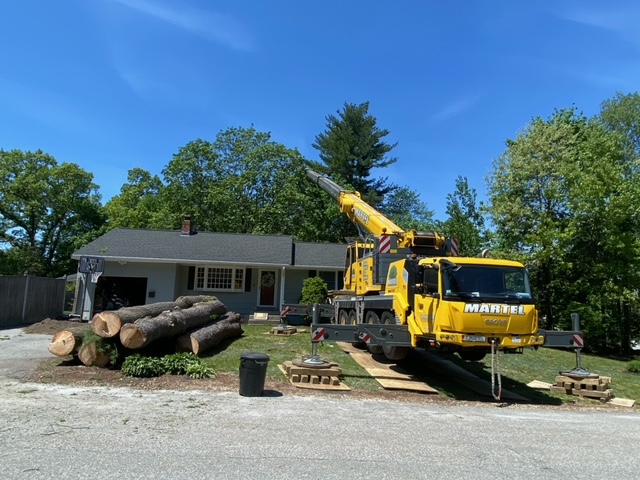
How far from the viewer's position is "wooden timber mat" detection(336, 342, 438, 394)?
1014cm

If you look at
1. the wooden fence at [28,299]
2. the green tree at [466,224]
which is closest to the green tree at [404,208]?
the green tree at [466,224]

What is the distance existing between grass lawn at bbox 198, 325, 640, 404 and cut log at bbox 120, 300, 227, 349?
3.20ft

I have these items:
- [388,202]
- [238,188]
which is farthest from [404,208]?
[238,188]

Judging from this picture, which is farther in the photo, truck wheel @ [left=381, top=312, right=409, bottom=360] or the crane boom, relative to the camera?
the crane boom

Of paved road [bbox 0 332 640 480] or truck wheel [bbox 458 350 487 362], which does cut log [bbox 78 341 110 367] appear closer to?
paved road [bbox 0 332 640 480]

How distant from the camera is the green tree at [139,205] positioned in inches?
1709

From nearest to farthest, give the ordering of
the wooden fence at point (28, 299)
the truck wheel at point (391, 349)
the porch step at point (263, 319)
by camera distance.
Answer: the truck wheel at point (391, 349), the wooden fence at point (28, 299), the porch step at point (263, 319)

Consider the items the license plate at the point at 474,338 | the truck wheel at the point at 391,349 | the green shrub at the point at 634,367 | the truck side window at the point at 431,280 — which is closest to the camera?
the license plate at the point at 474,338

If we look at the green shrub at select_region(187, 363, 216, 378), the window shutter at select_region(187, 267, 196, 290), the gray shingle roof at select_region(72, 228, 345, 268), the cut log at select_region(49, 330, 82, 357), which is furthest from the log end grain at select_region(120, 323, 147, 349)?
the window shutter at select_region(187, 267, 196, 290)

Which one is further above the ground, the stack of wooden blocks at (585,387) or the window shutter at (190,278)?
the window shutter at (190,278)

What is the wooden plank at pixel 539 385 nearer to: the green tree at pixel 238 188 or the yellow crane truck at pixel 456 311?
the yellow crane truck at pixel 456 311

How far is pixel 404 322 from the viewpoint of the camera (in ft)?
34.7

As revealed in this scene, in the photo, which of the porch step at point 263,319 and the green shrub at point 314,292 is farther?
the porch step at point 263,319

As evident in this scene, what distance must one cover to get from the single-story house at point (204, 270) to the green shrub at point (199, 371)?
10473mm
